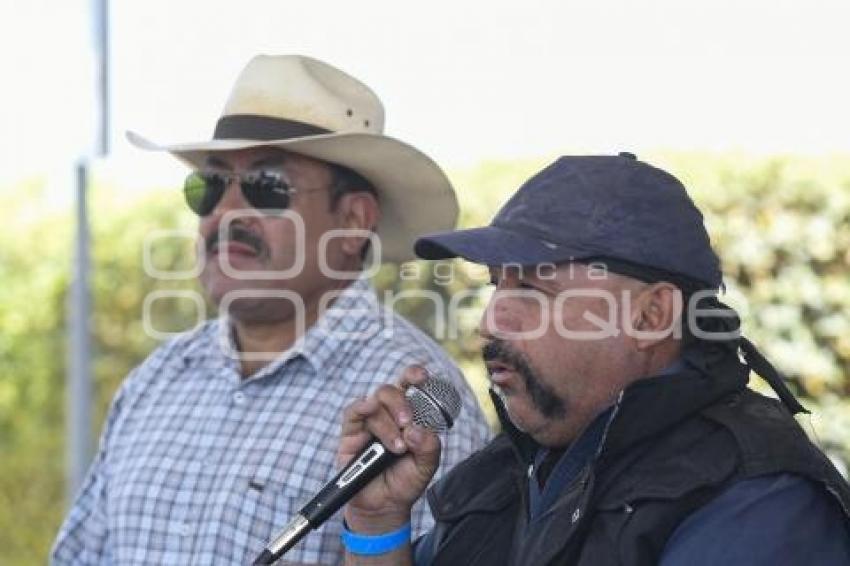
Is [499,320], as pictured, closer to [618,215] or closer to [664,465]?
[618,215]

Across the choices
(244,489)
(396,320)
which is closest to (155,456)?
(244,489)

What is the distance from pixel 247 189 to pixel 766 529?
71.5 inches

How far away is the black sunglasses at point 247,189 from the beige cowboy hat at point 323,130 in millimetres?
71

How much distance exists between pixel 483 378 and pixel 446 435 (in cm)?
273

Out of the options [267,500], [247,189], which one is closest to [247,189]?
[247,189]

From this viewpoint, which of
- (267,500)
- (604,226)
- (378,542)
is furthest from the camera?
(267,500)

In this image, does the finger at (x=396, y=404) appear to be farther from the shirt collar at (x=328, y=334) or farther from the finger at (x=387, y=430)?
the shirt collar at (x=328, y=334)

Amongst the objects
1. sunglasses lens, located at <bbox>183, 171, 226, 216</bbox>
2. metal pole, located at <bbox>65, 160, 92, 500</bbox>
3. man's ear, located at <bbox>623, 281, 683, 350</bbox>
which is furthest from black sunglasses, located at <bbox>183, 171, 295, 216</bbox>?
metal pole, located at <bbox>65, 160, 92, 500</bbox>

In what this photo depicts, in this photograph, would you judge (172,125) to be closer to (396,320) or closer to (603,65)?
(603,65)

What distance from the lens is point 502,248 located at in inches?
94.3

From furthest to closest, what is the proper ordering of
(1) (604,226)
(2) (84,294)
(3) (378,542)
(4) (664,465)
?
(2) (84,294), (3) (378,542), (1) (604,226), (4) (664,465)

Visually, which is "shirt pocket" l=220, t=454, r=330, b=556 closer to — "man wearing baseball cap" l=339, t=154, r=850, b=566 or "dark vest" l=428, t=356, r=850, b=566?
"man wearing baseball cap" l=339, t=154, r=850, b=566

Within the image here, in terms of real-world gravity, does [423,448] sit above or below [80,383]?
above

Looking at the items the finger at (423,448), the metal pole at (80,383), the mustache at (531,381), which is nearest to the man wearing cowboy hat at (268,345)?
the finger at (423,448)
